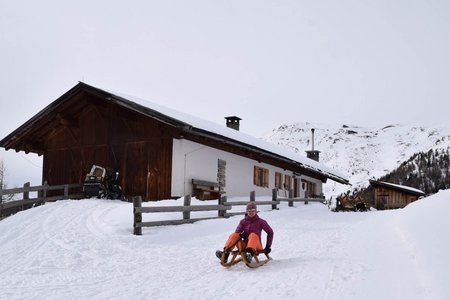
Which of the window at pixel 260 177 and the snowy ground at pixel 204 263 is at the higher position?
the window at pixel 260 177

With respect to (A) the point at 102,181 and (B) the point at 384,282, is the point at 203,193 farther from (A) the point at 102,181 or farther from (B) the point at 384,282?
(B) the point at 384,282

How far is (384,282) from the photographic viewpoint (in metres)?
6.04

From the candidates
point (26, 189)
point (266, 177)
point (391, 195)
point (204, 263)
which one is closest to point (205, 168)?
point (266, 177)

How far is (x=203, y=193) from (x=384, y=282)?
12495 mm

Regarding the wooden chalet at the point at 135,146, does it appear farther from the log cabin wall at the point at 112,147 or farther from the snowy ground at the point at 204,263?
the snowy ground at the point at 204,263

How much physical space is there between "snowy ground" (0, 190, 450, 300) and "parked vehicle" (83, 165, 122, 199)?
175 inches

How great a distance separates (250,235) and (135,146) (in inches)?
443

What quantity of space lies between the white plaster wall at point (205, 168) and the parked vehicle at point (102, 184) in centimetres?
276

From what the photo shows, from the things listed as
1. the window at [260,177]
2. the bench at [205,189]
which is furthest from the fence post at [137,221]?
the window at [260,177]

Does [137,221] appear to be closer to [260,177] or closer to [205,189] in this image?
[205,189]

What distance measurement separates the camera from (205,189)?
18.3m

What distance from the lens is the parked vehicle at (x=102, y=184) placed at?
17.2m

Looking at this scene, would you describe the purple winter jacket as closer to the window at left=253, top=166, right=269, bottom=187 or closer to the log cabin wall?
the log cabin wall

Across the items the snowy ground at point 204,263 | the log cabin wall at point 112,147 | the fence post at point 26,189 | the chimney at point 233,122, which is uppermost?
the chimney at point 233,122
